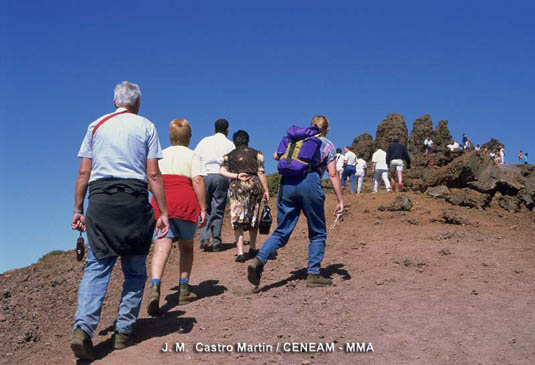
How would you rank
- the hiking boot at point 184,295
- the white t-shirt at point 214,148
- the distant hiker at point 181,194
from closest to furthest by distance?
1. the distant hiker at point 181,194
2. the hiking boot at point 184,295
3. the white t-shirt at point 214,148

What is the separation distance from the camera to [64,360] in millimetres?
4863

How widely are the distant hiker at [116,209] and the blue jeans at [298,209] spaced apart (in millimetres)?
1877

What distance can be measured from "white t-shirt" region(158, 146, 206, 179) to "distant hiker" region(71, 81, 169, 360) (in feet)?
3.89

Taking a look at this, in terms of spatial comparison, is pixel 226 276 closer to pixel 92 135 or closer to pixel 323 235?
pixel 323 235

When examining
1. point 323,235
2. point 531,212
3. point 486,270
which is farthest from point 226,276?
point 531,212

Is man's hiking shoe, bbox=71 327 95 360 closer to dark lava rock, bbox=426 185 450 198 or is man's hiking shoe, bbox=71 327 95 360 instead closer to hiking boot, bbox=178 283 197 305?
hiking boot, bbox=178 283 197 305

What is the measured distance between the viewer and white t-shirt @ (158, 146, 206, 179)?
5828mm

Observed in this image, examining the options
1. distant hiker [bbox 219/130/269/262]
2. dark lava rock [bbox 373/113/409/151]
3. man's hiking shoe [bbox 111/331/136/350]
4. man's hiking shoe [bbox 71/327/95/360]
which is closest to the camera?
man's hiking shoe [bbox 71/327/95/360]

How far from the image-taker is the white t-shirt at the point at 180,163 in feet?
19.1

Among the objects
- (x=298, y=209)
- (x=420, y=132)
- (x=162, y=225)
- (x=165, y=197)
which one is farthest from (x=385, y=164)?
(x=420, y=132)

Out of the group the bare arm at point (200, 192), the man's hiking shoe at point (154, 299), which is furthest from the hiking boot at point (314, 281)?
the man's hiking shoe at point (154, 299)

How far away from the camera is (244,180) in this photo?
7598 mm

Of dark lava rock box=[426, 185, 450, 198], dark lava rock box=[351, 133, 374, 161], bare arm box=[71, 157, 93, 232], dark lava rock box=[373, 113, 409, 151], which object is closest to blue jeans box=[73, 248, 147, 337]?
bare arm box=[71, 157, 93, 232]

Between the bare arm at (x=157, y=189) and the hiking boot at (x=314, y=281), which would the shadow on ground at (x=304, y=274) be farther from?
the bare arm at (x=157, y=189)
